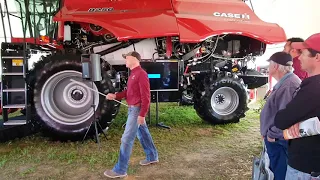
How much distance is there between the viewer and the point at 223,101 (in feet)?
19.8

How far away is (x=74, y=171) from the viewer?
354 cm

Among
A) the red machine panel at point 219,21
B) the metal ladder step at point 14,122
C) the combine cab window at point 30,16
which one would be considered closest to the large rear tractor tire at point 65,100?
the metal ladder step at point 14,122

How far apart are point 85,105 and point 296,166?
376 centimetres

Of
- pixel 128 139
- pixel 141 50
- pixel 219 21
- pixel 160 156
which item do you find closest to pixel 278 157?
pixel 128 139

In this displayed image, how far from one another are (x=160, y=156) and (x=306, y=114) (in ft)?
8.65

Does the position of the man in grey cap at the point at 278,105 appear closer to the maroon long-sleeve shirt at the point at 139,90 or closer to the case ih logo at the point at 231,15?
the maroon long-sleeve shirt at the point at 139,90

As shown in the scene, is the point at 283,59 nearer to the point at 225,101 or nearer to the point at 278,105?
the point at 278,105

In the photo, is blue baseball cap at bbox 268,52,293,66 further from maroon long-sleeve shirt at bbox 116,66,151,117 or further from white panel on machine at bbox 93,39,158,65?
white panel on machine at bbox 93,39,158,65

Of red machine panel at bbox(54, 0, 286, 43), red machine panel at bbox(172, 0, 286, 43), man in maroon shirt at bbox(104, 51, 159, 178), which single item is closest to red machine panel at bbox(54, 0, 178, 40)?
red machine panel at bbox(54, 0, 286, 43)

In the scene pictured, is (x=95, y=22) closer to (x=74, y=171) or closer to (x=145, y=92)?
(x=145, y=92)

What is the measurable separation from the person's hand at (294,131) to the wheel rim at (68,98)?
342cm

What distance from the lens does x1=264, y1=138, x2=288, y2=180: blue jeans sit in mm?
2656

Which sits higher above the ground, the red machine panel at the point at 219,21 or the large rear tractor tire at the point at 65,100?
the red machine panel at the point at 219,21

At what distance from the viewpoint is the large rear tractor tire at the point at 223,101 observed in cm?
→ 577
